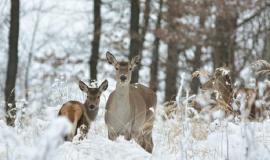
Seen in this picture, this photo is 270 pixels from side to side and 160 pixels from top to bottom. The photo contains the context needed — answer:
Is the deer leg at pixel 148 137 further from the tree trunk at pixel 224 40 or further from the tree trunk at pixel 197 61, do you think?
the tree trunk at pixel 224 40

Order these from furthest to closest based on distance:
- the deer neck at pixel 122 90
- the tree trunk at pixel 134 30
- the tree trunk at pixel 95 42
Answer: the tree trunk at pixel 95 42 → the tree trunk at pixel 134 30 → the deer neck at pixel 122 90

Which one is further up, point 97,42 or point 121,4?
point 121,4

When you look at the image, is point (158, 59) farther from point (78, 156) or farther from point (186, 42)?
point (78, 156)

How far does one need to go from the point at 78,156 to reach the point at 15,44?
40.2 feet

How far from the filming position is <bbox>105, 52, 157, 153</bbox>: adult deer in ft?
29.2

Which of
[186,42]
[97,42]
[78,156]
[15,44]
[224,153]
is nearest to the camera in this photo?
[78,156]

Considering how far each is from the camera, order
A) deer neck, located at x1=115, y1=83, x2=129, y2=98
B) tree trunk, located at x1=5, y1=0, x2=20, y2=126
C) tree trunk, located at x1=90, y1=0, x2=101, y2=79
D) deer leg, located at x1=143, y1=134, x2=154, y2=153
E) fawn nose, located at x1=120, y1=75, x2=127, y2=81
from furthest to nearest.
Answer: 1. tree trunk, located at x1=90, y1=0, x2=101, y2=79
2. tree trunk, located at x1=5, y1=0, x2=20, y2=126
3. fawn nose, located at x1=120, y1=75, x2=127, y2=81
4. deer neck, located at x1=115, y1=83, x2=129, y2=98
5. deer leg, located at x1=143, y1=134, x2=154, y2=153

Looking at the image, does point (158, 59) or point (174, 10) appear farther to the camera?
point (158, 59)

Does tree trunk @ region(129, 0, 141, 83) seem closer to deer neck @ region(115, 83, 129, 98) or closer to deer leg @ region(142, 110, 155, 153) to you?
deer neck @ region(115, 83, 129, 98)

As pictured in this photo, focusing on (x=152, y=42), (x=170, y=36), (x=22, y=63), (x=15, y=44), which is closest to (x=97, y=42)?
(x=170, y=36)

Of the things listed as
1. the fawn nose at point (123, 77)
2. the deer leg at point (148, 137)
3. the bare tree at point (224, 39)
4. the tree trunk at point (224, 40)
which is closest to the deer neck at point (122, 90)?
the fawn nose at point (123, 77)

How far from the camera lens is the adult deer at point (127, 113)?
29.2 feet

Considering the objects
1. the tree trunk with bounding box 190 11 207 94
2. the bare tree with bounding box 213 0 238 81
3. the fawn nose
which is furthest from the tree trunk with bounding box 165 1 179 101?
the fawn nose

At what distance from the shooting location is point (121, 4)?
26234mm
